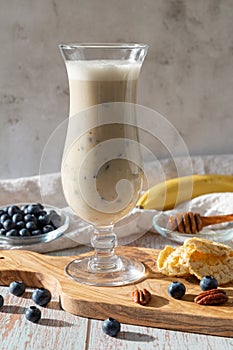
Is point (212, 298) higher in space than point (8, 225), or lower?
higher

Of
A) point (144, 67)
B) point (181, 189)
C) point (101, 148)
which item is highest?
point (101, 148)

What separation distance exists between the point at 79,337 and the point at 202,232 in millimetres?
779

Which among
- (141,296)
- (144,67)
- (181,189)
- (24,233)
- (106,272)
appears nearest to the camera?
(141,296)

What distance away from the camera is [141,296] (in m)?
1.58

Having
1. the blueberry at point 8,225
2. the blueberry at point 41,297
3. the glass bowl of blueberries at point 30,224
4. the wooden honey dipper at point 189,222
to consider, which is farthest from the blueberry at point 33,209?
the blueberry at point 41,297

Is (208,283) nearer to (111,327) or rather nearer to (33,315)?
(111,327)

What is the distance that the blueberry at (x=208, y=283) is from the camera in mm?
1628

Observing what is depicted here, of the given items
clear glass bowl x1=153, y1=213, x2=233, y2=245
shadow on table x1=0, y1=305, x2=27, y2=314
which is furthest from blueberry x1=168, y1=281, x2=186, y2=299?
clear glass bowl x1=153, y1=213, x2=233, y2=245

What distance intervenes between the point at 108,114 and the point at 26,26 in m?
1.18

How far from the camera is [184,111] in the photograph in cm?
288

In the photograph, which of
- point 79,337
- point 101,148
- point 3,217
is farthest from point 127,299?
point 3,217

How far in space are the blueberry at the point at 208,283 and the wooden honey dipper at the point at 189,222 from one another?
46 cm

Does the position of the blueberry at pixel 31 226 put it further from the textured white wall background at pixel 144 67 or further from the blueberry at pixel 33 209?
the textured white wall background at pixel 144 67

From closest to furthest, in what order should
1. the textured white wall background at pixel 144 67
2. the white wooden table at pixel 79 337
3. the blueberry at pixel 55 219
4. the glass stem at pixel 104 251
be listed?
the white wooden table at pixel 79 337
the glass stem at pixel 104 251
the blueberry at pixel 55 219
the textured white wall background at pixel 144 67
